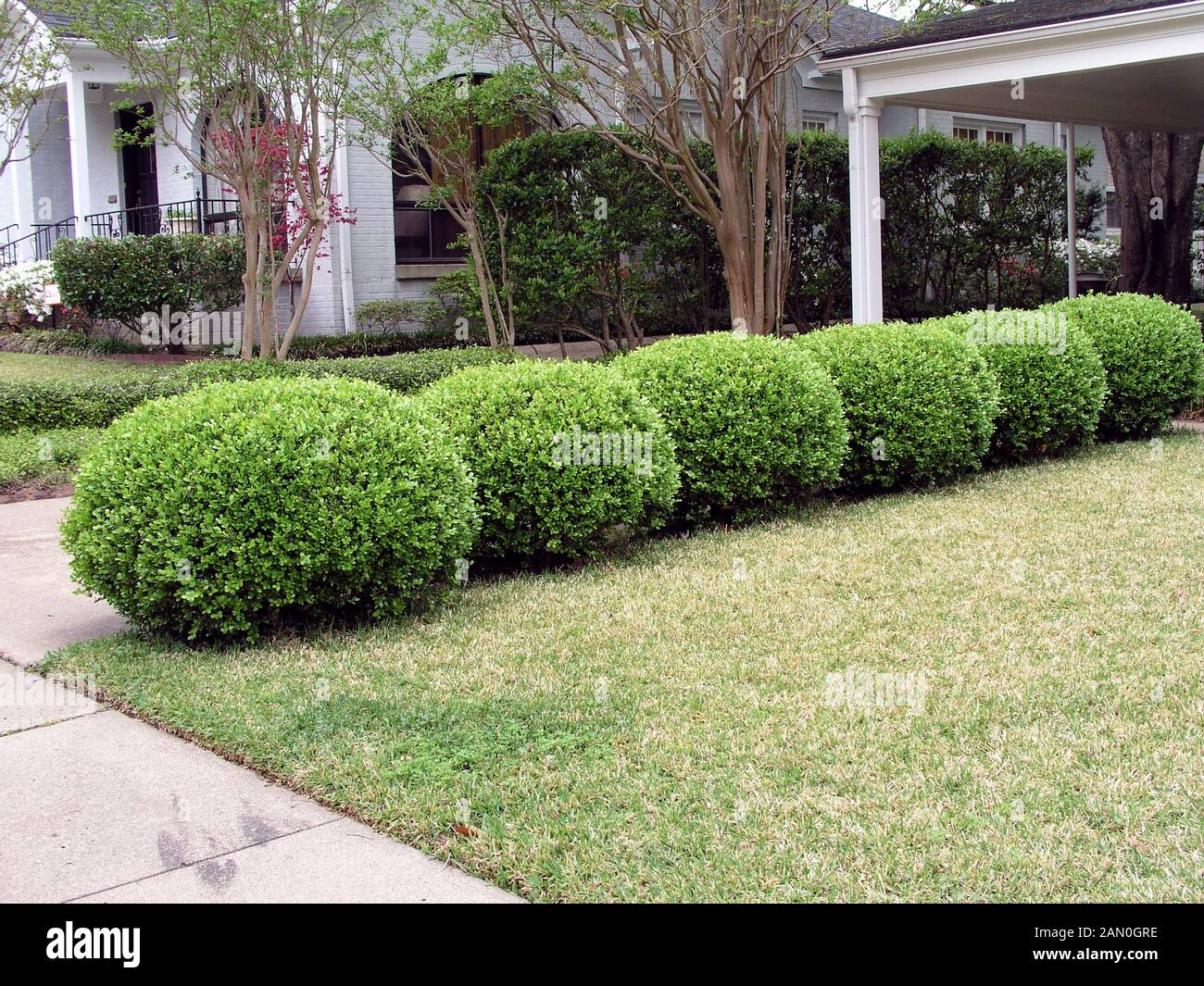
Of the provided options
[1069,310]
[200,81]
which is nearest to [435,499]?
[1069,310]

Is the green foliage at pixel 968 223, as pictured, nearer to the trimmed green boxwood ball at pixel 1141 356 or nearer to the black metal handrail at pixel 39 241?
the trimmed green boxwood ball at pixel 1141 356

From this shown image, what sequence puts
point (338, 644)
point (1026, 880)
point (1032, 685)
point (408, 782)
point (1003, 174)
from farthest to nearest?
point (1003, 174)
point (338, 644)
point (1032, 685)
point (408, 782)
point (1026, 880)

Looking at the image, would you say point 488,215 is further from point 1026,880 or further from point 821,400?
point 1026,880

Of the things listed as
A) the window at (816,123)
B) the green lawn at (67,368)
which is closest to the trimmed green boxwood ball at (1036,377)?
the green lawn at (67,368)

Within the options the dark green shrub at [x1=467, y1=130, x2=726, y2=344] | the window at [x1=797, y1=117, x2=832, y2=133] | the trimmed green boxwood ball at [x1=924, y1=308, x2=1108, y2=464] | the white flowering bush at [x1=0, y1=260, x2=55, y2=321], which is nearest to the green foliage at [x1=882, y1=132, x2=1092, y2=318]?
the dark green shrub at [x1=467, y1=130, x2=726, y2=344]

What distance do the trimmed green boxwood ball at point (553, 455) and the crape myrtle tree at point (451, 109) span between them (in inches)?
272

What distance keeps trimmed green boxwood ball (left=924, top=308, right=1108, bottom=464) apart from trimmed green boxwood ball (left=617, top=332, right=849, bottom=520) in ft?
6.36

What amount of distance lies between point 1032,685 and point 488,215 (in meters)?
11.6

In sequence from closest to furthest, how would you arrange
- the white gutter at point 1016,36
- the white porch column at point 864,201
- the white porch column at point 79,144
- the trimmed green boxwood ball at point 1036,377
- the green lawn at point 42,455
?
1. the trimmed green boxwood ball at point 1036,377
2. the green lawn at point 42,455
3. the white gutter at point 1016,36
4. the white porch column at point 864,201
5. the white porch column at point 79,144

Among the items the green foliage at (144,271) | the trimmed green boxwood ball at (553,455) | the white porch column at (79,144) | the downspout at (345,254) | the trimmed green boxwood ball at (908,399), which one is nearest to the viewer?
the trimmed green boxwood ball at (553,455)

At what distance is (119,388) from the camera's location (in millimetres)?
12234

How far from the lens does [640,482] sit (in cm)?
692

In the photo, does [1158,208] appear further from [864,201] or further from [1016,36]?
[864,201]

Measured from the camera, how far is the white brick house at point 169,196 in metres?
17.1
